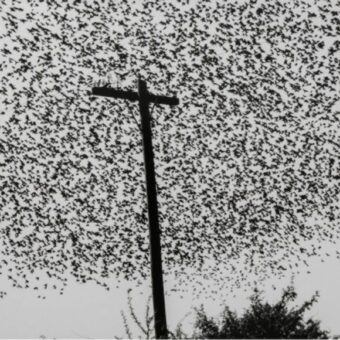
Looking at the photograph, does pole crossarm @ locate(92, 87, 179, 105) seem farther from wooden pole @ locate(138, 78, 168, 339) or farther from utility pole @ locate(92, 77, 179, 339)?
wooden pole @ locate(138, 78, 168, 339)

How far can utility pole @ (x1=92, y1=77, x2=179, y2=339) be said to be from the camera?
5242 mm

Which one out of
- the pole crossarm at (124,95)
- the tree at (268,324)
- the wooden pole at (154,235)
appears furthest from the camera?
the tree at (268,324)

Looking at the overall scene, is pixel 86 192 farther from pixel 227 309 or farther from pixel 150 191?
pixel 227 309

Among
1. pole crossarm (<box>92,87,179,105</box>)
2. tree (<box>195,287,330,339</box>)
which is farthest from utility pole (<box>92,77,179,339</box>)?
tree (<box>195,287,330,339</box>)

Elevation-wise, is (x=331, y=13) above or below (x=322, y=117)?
above

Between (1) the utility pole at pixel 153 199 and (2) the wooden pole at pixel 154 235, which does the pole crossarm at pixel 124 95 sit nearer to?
(1) the utility pole at pixel 153 199

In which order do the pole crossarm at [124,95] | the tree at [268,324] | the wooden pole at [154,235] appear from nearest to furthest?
the wooden pole at [154,235]
the pole crossarm at [124,95]
the tree at [268,324]

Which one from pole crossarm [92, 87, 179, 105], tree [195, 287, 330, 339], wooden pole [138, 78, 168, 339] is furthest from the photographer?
tree [195, 287, 330, 339]

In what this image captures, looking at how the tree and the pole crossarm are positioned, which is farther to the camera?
the tree

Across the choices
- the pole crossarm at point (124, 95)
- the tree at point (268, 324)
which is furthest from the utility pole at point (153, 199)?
the tree at point (268, 324)

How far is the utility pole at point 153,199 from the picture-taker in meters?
5.24

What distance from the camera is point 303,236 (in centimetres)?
1225

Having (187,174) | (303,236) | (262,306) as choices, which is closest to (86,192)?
(187,174)

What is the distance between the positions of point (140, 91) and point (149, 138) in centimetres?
74
